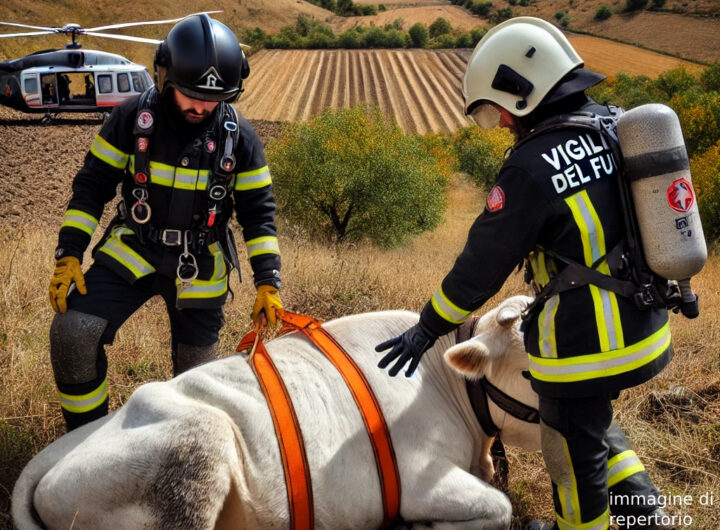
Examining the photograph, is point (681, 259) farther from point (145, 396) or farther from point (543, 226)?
point (145, 396)

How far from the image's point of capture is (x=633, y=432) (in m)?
3.90

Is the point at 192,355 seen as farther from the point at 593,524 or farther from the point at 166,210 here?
the point at 593,524

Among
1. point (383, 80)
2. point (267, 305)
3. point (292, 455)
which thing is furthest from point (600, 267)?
point (383, 80)

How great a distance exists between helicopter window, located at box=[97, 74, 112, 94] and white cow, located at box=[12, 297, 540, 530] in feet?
103

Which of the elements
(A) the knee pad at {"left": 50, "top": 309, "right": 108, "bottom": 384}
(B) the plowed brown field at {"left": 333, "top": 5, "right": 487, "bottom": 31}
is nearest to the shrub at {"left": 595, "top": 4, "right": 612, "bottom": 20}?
(B) the plowed brown field at {"left": 333, "top": 5, "right": 487, "bottom": 31}

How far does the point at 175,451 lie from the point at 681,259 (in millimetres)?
2150

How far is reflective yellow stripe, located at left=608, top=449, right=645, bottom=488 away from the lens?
8.96 feet

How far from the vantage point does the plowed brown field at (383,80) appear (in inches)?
2125

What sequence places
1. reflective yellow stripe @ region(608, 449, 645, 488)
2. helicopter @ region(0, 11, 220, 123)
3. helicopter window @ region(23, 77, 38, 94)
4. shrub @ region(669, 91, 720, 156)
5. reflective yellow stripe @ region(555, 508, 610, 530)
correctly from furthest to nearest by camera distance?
shrub @ region(669, 91, 720, 156)
helicopter @ region(0, 11, 220, 123)
helicopter window @ region(23, 77, 38, 94)
reflective yellow stripe @ region(608, 449, 645, 488)
reflective yellow stripe @ region(555, 508, 610, 530)

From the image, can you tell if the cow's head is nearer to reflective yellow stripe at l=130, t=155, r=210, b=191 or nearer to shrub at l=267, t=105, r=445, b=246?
reflective yellow stripe at l=130, t=155, r=210, b=191

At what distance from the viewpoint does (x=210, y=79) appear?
10.2 feet

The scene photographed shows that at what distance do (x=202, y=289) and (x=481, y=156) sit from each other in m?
47.2

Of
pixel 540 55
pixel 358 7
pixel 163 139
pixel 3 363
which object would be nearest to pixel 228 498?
pixel 163 139

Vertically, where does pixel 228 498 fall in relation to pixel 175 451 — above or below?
below
